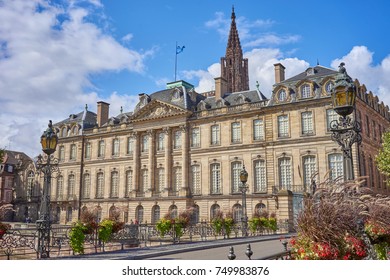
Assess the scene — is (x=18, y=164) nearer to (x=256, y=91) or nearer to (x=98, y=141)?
(x=98, y=141)

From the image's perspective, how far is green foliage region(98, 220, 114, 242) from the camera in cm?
1482

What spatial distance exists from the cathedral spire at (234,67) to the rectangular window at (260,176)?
3961 centimetres

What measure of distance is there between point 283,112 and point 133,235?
19.1 metres

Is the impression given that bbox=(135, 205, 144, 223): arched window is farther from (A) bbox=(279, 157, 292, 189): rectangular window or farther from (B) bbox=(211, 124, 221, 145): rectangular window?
(A) bbox=(279, 157, 292, 189): rectangular window

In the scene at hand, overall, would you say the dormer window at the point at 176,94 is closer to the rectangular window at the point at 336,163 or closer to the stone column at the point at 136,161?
the stone column at the point at 136,161

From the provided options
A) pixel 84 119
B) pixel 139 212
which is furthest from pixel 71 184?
pixel 139 212

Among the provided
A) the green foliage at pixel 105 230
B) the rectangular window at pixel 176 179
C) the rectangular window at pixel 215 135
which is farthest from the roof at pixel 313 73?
the green foliage at pixel 105 230

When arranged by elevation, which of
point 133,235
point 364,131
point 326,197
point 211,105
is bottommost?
point 133,235

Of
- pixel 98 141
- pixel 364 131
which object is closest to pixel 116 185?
pixel 98 141

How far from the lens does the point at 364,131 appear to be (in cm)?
3172

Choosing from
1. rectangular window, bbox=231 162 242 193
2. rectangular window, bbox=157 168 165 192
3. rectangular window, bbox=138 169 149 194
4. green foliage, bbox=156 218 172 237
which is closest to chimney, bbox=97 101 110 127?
rectangular window, bbox=138 169 149 194

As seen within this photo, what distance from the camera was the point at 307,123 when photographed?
31828mm

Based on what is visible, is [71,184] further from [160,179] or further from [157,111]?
[157,111]

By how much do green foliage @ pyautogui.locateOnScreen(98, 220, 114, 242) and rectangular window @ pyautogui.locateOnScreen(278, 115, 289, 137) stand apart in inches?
819
